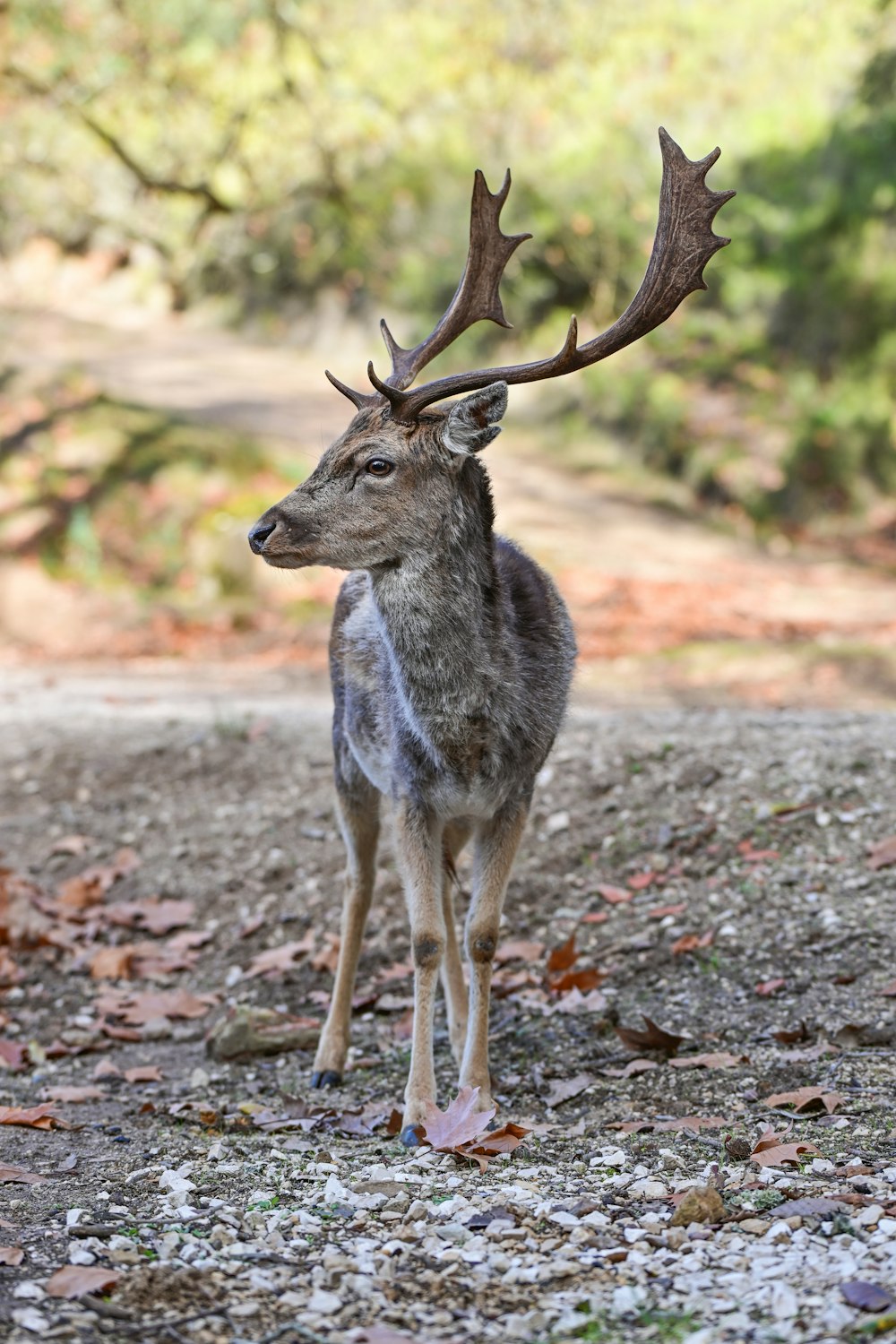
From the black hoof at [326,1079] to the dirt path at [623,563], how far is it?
359 cm

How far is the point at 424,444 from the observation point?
5.23 metres

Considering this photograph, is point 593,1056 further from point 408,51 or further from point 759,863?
point 408,51

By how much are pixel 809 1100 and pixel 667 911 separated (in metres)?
1.90

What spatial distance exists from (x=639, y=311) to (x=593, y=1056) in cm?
286

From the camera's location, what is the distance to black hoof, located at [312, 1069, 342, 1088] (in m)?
5.86

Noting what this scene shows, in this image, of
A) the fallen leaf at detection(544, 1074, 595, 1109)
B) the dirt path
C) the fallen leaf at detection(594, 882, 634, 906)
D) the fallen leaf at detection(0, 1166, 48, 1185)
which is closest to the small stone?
the fallen leaf at detection(544, 1074, 595, 1109)

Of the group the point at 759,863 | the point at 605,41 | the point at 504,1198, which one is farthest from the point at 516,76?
the point at 504,1198

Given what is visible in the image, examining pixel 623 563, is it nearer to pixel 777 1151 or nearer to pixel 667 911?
pixel 667 911

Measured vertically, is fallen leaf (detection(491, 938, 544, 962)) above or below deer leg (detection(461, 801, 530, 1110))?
below

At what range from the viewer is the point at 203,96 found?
17.9 meters

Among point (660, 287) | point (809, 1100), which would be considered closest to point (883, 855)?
point (809, 1100)

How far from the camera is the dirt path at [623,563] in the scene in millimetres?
12516

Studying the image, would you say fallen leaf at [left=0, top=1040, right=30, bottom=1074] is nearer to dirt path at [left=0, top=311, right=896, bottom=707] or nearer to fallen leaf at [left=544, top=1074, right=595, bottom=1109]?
fallen leaf at [left=544, top=1074, right=595, bottom=1109]

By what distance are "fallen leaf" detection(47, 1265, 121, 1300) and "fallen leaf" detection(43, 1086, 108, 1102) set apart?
7.10 ft
